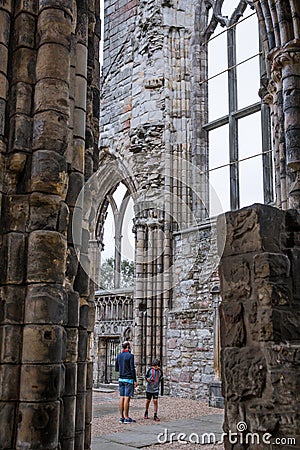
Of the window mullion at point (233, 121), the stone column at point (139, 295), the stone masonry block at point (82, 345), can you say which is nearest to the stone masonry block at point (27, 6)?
the stone masonry block at point (82, 345)

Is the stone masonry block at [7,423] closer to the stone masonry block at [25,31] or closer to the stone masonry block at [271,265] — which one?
the stone masonry block at [271,265]

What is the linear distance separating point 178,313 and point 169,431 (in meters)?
5.58

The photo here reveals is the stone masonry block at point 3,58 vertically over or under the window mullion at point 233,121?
under

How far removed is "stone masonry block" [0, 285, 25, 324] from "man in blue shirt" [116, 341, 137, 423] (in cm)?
462

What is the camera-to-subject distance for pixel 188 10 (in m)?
14.5

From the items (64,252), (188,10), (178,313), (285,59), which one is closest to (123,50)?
(188,10)

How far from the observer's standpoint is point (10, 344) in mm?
3578

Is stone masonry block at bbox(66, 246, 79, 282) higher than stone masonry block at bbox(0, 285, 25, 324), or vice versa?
stone masonry block at bbox(66, 246, 79, 282)

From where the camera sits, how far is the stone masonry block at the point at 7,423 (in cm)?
346

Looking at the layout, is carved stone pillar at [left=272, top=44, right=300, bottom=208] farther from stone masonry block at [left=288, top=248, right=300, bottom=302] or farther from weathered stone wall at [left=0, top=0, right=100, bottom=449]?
stone masonry block at [left=288, top=248, right=300, bottom=302]

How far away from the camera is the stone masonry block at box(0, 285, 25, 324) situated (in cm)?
362

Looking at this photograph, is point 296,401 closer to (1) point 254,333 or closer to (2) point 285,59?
(1) point 254,333

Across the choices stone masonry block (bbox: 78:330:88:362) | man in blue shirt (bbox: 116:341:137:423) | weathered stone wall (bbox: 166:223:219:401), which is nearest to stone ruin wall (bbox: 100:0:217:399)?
weathered stone wall (bbox: 166:223:219:401)

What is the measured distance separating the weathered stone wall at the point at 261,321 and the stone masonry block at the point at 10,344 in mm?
1305
